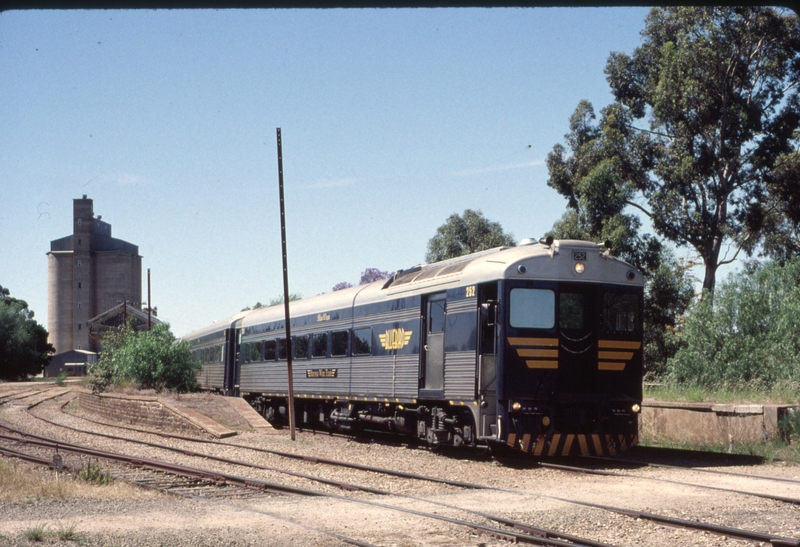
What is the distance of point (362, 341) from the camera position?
19.4 meters

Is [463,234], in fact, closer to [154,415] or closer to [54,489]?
[154,415]

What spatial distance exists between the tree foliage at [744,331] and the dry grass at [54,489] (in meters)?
14.2

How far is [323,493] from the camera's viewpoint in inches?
451

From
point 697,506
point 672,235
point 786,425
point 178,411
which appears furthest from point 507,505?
point 672,235

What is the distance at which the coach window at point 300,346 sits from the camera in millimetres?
23062

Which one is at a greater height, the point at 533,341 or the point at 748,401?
the point at 533,341

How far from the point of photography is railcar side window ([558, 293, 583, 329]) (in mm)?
Answer: 14586

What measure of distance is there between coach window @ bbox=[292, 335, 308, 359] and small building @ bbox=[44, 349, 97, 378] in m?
70.6

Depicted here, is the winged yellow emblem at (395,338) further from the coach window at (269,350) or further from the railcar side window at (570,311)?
the coach window at (269,350)

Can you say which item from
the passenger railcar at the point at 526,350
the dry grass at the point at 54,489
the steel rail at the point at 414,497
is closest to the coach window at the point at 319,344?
the passenger railcar at the point at 526,350

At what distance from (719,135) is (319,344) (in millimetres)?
15682

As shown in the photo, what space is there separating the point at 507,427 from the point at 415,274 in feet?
15.9

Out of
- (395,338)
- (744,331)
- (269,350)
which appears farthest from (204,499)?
(744,331)

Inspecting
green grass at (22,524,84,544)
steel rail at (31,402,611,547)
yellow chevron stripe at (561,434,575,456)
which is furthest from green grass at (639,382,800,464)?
green grass at (22,524,84,544)
